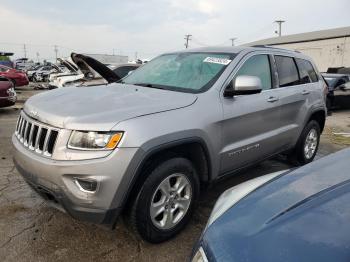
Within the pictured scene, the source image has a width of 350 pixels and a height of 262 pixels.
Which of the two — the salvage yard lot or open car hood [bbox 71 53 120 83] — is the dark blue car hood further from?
open car hood [bbox 71 53 120 83]

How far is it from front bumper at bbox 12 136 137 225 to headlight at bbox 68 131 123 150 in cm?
8

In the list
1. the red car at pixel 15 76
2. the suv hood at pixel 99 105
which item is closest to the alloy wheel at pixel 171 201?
the suv hood at pixel 99 105

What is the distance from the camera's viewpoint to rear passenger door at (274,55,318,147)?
4.53 m

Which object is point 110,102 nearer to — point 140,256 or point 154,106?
point 154,106

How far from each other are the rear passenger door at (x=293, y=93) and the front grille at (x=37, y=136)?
2776mm

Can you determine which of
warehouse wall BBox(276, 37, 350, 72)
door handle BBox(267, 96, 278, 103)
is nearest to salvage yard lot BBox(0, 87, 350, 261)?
door handle BBox(267, 96, 278, 103)

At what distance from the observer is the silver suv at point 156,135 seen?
268 cm

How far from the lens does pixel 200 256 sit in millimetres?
1663

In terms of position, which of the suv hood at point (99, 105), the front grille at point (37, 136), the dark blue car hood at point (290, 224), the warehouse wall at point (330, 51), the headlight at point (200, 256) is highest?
the warehouse wall at point (330, 51)

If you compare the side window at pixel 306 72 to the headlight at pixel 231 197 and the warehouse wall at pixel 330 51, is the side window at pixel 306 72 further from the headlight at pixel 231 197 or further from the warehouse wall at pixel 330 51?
the warehouse wall at pixel 330 51

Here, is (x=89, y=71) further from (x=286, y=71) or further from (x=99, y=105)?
(x=99, y=105)

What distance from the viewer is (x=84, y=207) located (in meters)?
2.69

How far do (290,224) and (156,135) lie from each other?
1.48 meters

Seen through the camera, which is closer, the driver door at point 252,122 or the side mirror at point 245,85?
the side mirror at point 245,85
